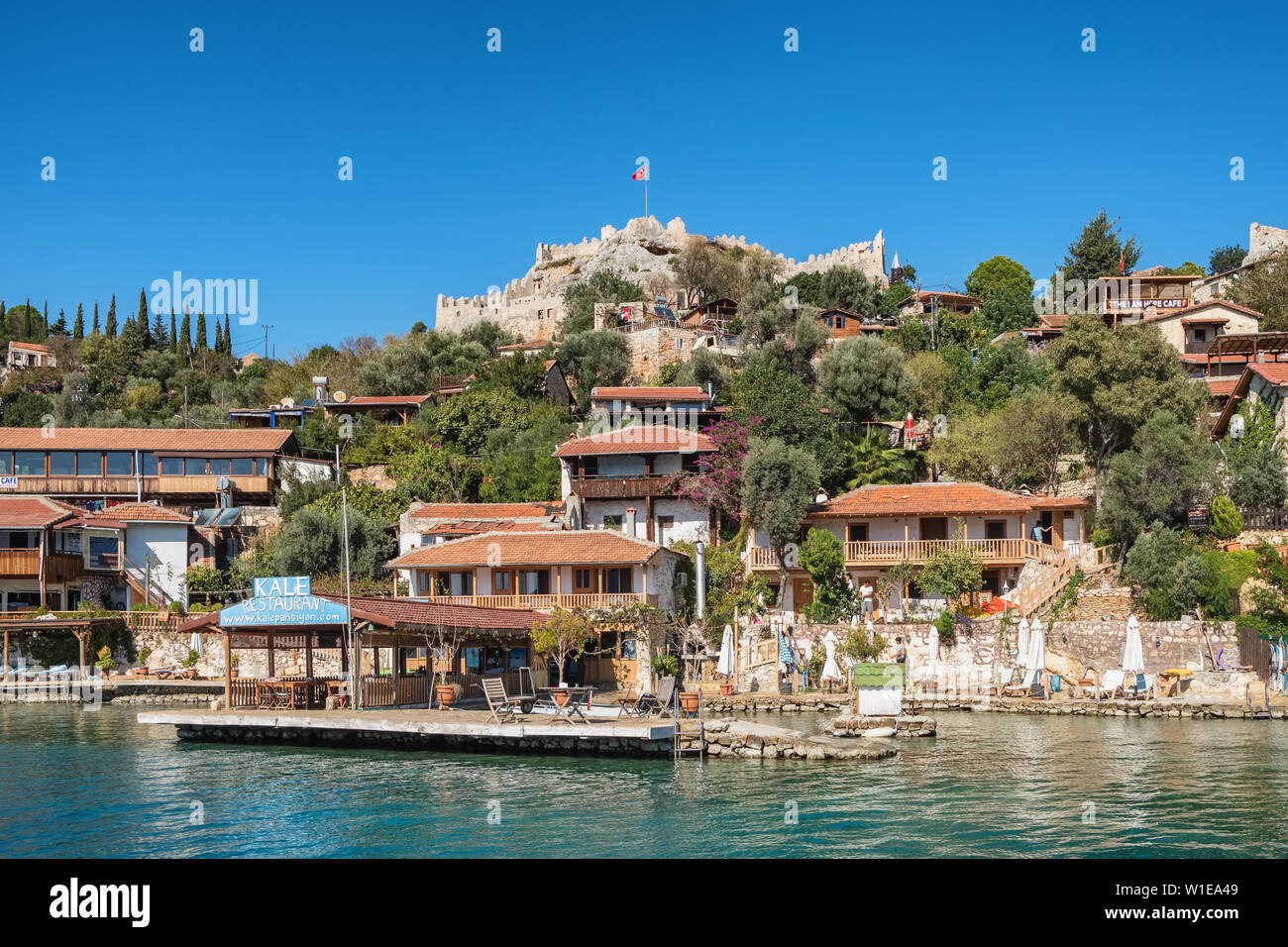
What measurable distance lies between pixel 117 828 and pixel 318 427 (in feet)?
136

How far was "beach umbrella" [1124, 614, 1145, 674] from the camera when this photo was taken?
1169 inches

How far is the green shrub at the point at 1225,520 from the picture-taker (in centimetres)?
3541

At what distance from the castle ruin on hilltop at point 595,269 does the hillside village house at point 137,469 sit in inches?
1411

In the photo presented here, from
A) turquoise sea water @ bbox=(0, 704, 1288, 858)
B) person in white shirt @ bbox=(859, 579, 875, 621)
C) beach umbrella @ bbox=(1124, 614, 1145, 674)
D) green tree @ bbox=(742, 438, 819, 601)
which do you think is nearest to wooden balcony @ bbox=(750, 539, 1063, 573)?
person in white shirt @ bbox=(859, 579, 875, 621)

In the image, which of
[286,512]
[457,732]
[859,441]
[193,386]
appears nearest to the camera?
[457,732]

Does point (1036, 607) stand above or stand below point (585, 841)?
above

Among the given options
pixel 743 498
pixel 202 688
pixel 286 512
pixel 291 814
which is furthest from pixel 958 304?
pixel 291 814

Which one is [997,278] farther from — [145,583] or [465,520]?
[145,583]

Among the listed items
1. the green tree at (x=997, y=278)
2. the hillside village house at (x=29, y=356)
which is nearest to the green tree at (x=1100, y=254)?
the green tree at (x=997, y=278)

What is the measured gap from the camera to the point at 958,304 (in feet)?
247

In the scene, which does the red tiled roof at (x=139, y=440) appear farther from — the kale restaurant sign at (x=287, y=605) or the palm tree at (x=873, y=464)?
the kale restaurant sign at (x=287, y=605)

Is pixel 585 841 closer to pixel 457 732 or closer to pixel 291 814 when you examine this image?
pixel 291 814

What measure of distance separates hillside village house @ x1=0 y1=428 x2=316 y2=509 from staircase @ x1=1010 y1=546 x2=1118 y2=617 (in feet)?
109

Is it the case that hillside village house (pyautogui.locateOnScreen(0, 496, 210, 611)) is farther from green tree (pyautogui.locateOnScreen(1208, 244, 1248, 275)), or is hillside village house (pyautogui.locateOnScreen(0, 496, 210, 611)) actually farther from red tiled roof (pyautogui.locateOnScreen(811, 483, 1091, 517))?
green tree (pyautogui.locateOnScreen(1208, 244, 1248, 275))
